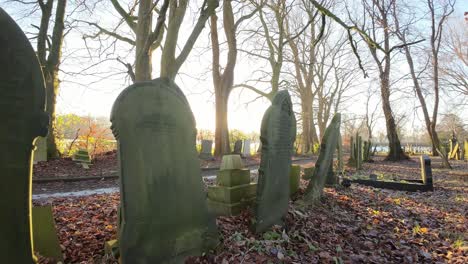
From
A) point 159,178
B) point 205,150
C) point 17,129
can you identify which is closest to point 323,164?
point 159,178

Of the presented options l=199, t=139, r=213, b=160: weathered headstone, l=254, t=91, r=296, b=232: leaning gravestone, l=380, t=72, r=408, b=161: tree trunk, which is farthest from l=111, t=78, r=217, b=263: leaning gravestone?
l=380, t=72, r=408, b=161: tree trunk

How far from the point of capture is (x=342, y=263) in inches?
140

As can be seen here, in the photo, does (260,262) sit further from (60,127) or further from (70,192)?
(60,127)

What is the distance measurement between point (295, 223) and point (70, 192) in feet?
19.5

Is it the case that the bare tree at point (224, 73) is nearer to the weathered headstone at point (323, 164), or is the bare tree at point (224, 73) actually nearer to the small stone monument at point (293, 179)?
the weathered headstone at point (323, 164)

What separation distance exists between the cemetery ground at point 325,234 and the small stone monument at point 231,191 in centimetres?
23

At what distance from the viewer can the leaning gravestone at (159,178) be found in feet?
9.29

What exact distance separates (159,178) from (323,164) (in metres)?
4.43

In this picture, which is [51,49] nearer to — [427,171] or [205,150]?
[205,150]

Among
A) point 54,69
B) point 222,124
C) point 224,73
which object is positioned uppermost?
point 224,73

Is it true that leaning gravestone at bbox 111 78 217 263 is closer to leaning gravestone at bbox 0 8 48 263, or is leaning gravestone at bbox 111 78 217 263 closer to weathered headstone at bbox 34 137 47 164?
leaning gravestone at bbox 0 8 48 263

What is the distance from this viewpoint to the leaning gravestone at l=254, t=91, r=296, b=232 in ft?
13.9

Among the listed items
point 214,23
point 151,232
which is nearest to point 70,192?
point 151,232

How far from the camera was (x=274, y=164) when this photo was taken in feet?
14.5
